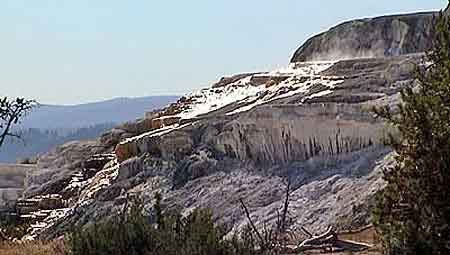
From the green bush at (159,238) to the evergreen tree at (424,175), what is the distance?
1467mm

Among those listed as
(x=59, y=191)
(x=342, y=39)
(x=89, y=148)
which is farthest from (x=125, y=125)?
(x=342, y=39)

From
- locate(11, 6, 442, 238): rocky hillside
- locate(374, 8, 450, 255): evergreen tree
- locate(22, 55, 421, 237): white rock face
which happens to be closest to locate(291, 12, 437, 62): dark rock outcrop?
locate(11, 6, 442, 238): rocky hillside

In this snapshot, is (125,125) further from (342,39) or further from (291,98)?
(342,39)

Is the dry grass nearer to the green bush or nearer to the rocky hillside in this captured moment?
the rocky hillside

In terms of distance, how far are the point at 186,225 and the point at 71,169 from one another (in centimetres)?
1851

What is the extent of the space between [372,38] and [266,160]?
15.5 m

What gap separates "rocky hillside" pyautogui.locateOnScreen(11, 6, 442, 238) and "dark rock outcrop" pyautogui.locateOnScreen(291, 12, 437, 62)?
703 cm

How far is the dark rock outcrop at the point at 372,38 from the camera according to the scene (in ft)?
103

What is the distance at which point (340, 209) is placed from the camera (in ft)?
51.5

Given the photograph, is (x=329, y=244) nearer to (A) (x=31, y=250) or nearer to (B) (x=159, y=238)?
(A) (x=31, y=250)

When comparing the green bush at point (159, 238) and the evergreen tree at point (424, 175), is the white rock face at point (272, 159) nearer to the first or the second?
the green bush at point (159, 238)

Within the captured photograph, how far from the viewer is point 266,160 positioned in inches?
741

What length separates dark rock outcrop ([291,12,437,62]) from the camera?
31250 mm

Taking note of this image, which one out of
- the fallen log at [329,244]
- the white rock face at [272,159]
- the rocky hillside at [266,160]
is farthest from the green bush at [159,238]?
the white rock face at [272,159]
